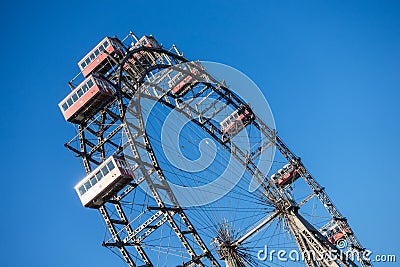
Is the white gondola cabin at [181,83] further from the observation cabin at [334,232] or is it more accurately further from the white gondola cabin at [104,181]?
the observation cabin at [334,232]

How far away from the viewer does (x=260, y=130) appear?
132 ft

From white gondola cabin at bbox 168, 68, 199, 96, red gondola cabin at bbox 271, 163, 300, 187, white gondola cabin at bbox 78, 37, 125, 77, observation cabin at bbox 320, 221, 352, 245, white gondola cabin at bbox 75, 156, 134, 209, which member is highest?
white gondola cabin at bbox 78, 37, 125, 77

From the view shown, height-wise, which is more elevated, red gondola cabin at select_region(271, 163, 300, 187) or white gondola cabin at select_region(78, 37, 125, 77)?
white gondola cabin at select_region(78, 37, 125, 77)

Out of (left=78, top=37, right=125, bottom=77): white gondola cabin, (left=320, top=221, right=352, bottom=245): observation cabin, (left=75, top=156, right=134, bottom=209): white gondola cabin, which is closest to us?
(left=75, top=156, right=134, bottom=209): white gondola cabin

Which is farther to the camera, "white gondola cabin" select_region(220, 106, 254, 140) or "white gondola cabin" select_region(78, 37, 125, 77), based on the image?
"white gondola cabin" select_region(220, 106, 254, 140)

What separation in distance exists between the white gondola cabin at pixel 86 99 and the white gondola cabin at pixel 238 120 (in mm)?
10820

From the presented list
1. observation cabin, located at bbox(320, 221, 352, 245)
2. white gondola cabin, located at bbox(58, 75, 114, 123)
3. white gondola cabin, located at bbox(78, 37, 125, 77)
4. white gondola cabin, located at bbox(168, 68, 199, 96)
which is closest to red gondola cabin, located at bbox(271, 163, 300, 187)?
observation cabin, located at bbox(320, 221, 352, 245)

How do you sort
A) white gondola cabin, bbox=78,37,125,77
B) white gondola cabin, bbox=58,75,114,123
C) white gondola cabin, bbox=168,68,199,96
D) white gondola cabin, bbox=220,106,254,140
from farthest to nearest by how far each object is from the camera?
white gondola cabin, bbox=220,106,254,140 < white gondola cabin, bbox=168,68,199,96 < white gondola cabin, bbox=78,37,125,77 < white gondola cabin, bbox=58,75,114,123

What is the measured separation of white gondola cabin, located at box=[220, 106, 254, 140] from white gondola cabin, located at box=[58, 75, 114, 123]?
10.8 metres

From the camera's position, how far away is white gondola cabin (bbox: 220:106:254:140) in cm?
3878

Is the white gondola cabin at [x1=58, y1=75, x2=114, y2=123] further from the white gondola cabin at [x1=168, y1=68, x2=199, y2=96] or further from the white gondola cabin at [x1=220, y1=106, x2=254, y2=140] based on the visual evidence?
the white gondola cabin at [x1=220, y1=106, x2=254, y2=140]

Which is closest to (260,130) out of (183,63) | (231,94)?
(231,94)

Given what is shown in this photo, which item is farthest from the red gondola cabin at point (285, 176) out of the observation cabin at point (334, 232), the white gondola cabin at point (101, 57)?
the white gondola cabin at point (101, 57)

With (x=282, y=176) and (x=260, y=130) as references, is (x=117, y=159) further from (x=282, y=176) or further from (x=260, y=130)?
(x=282, y=176)
